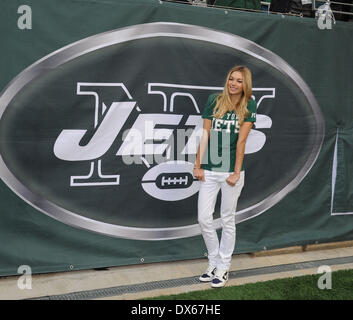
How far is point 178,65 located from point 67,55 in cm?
99

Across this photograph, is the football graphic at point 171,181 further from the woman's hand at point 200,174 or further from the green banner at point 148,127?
the woman's hand at point 200,174

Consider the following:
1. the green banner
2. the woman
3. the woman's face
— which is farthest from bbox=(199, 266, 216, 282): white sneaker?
the woman's face

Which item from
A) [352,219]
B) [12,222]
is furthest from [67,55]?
[352,219]

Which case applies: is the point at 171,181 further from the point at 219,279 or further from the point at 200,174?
the point at 219,279

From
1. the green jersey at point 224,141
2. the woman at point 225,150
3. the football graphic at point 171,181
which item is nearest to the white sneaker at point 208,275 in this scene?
the woman at point 225,150

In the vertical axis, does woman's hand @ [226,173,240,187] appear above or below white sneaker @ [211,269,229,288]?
above

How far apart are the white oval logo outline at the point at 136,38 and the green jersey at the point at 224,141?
804 mm

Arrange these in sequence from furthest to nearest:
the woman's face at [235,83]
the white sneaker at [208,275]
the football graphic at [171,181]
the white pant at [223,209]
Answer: the football graphic at [171,181]
the white sneaker at [208,275]
the white pant at [223,209]
the woman's face at [235,83]

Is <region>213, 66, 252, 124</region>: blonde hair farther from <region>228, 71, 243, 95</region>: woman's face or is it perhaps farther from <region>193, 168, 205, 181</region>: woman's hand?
<region>193, 168, 205, 181</region>: woman's hand

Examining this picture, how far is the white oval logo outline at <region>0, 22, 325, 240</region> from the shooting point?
13.0ft

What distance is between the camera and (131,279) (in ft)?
14.0

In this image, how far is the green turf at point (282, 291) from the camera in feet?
12.9

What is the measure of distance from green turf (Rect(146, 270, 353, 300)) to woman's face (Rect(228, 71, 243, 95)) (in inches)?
64.1

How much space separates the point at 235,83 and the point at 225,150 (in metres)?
0.54
